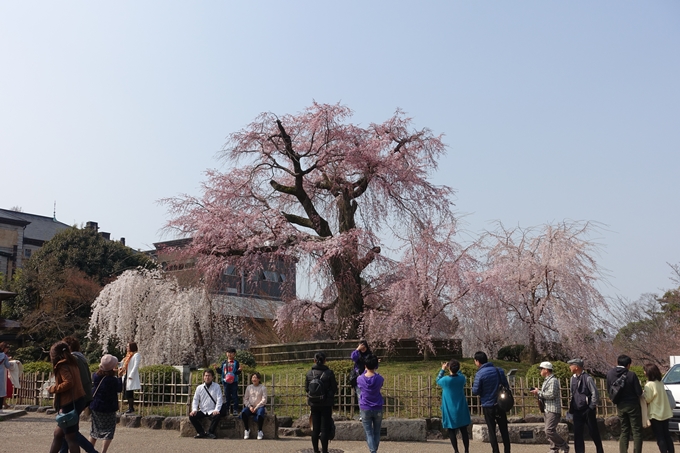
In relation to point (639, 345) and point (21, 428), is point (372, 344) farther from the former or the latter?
point (639, 345)

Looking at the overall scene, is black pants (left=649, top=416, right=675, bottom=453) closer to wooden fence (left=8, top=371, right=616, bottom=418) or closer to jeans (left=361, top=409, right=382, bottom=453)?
jeans (left=361, top=409, right=382, bottom=453)

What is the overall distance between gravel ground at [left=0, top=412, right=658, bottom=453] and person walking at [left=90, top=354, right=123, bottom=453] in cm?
179

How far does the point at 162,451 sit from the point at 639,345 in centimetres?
3215

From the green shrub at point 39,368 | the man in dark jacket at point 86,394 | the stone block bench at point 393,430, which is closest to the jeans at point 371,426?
the stone block bench at point 393,430

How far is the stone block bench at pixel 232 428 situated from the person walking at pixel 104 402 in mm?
3803

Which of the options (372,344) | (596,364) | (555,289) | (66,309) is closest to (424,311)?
(372,344)

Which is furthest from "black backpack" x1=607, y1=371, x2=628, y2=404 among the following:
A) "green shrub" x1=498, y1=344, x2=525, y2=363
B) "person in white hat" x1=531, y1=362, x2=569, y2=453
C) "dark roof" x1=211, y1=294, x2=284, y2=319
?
"dark roof" x1=211, y1=294, x2=284, y2=319

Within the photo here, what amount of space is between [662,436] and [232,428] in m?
7.66

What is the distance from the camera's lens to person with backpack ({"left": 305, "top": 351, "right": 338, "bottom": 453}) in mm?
9406

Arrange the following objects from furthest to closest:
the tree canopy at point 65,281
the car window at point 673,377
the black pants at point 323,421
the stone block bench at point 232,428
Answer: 1. the tree canopy at point 65,281
2. the car window at point 673,377
3. the stone block bench at point 232,428
4. the black pants at point 323,421

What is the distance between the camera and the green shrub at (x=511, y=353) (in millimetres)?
21544

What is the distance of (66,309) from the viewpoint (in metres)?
35.1

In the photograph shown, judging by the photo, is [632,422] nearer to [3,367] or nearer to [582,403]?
[582,403]

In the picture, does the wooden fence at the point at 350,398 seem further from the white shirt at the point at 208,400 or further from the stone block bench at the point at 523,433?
the white shirt at the point at 208,400
